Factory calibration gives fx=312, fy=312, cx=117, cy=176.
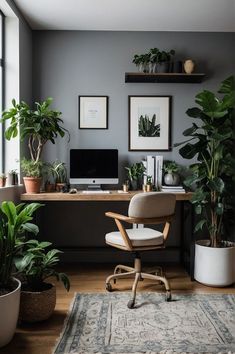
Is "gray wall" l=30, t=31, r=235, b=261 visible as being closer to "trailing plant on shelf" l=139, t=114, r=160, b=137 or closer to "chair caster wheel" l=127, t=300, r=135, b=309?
"trailing plant on shelf" l=139, t=114, r=160, b=137

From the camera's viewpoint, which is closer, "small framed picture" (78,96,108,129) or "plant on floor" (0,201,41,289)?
"plant on floor" (0,201,41,289)

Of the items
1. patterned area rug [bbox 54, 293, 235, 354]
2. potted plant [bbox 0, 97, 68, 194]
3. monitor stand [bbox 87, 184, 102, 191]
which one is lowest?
patterned area rug [bbox 54, 293, 235, 354]

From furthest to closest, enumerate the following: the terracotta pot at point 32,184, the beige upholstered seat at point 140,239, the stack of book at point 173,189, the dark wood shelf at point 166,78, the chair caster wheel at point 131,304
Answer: the dark wood shelf at point 166,78 → the stack of book at point 173,189 → the terracotta pot at point 32,184 → the beige upholstered seat at point 140,239 → the chair caster wheel at point 131,304

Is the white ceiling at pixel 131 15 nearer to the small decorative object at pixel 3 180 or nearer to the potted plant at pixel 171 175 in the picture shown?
the potted plant at pixel 171 175

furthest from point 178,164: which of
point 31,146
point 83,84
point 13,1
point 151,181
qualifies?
point 13,1

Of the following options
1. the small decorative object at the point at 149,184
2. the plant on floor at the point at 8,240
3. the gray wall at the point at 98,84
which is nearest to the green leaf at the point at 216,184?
the small decorative object at the point at 149,184

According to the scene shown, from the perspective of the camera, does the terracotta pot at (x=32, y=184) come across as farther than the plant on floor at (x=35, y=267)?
Yes

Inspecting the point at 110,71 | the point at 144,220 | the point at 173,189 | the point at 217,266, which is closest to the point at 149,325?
the point at 144,220

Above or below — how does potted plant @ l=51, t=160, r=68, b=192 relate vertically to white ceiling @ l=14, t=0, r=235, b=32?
below

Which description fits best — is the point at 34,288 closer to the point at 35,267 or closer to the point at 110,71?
the point at 35,267

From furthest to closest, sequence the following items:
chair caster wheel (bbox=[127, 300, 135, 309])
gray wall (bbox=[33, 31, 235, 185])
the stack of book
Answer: gray wall (bbox=[33, 31, 235, 185])
the stack of book
chair caster wheel (bbox=[127, 300, 135, 309])

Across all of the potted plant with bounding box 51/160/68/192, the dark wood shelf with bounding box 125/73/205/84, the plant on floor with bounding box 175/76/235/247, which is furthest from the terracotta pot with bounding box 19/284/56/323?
the dark wood shelf with bounding box 125/73/205/84

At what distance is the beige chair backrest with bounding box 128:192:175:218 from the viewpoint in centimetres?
248

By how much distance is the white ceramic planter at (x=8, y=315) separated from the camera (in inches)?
72.3
